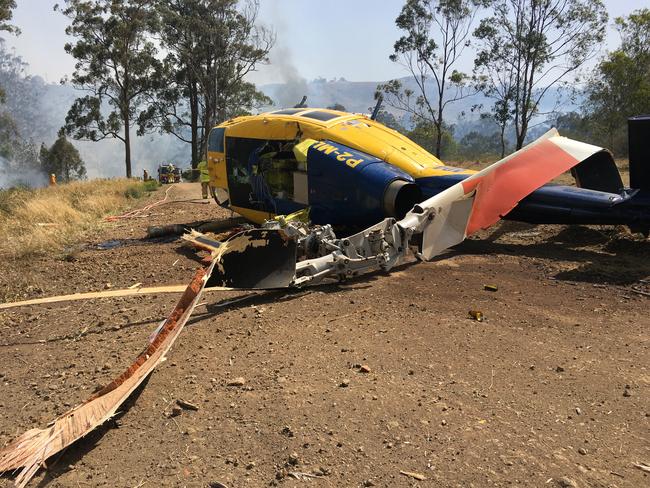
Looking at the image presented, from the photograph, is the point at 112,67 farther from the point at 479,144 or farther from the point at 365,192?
the point at 479,144

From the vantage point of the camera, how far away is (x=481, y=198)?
263 inches

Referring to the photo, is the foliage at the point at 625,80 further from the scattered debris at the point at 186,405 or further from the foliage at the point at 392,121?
the scattered debris at the point at 186,405

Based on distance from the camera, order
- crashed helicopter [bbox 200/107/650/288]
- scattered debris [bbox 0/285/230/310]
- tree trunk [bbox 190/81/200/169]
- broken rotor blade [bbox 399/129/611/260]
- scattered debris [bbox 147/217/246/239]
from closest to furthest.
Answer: crashed helicopter [bbox 200/107/650/288], broken rotor blade [bbox 399/129/611/260], scattered debris [bbox 0/285/230/310], scattered debris [bbox 147/217/246/239], tree trunk [bbox 190/81/200/169]

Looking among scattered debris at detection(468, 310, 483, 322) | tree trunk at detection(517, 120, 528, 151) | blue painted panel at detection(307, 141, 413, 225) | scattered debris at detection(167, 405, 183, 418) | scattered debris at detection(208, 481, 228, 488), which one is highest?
tree trunk at detection(517, 120, 528, 151)

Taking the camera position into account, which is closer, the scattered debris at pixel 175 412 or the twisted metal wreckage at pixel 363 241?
the scattered debris at pixel 175 412

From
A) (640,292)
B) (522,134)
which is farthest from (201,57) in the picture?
(640,292)

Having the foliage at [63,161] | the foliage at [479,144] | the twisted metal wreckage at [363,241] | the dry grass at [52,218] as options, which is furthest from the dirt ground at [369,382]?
the foliage at [479,144]

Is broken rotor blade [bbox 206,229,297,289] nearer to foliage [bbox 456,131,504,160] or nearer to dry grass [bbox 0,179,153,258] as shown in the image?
dry grass [bbox 0,179,153,258]

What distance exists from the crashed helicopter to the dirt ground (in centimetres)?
50

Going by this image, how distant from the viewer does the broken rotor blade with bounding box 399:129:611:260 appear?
20.6ft

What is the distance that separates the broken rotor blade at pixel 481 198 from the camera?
629cm

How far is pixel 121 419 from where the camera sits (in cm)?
348

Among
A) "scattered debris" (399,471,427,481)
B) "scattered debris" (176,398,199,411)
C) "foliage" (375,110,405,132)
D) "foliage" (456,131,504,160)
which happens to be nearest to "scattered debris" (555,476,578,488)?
"scattered debris" (399,471,427,481)

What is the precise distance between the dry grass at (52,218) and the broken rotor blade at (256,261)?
19.0 ft
